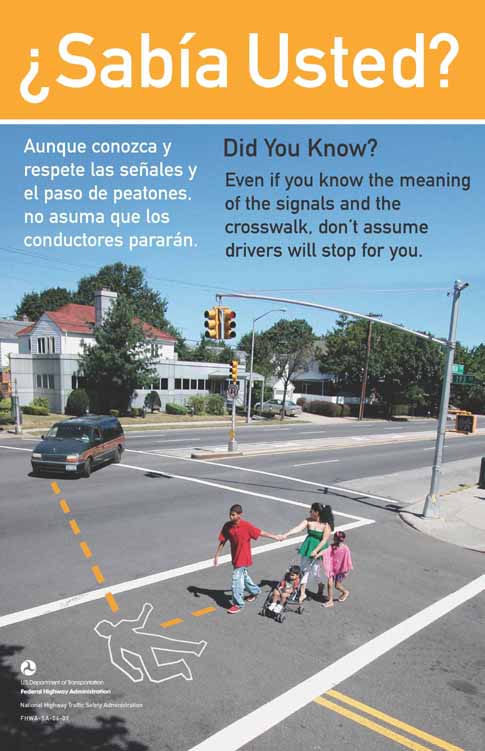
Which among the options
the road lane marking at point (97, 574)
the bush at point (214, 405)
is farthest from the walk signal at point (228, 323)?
the bush at point (214, 405)

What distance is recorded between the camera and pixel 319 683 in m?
5.70

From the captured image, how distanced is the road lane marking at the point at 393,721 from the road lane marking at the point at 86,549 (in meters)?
5.50

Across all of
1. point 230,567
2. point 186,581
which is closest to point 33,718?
point 186,581

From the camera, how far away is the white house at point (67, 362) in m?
39.5

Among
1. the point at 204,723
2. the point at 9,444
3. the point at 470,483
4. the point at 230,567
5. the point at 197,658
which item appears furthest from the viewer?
the point at 9,444

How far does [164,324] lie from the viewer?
9756 cm

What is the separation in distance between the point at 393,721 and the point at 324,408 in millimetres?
53900

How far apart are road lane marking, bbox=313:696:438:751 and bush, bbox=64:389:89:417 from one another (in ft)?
113

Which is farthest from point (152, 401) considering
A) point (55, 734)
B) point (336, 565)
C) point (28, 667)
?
point (55, 734)

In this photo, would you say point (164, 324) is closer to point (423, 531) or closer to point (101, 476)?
point (101, 476)

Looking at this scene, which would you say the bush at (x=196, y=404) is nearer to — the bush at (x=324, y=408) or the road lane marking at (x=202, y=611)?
the bush at (x=324, y=408)

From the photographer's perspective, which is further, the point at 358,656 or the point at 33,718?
the point at 358,656

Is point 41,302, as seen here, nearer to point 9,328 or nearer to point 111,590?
point 9,328

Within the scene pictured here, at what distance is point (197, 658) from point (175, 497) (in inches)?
326
